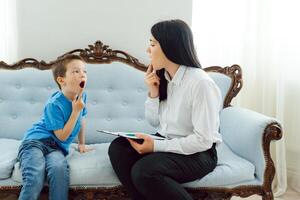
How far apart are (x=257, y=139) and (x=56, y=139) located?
100cm

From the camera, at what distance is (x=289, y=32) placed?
8.56 ft

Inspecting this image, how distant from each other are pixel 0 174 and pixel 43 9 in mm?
1229

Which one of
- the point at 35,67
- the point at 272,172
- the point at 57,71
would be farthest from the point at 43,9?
the point at 272,172

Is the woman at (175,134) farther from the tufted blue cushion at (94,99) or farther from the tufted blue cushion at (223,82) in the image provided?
the tufted blue cushion at (223,82)

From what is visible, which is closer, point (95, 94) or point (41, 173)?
point (41, 173)

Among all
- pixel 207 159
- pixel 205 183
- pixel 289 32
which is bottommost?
pixel 205 183

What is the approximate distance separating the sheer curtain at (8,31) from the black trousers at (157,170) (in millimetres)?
1160

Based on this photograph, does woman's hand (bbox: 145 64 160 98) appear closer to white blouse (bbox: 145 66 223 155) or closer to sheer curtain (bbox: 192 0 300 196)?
white blouse (bbox: 145 66 223 155)

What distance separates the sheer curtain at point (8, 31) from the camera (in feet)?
8.22

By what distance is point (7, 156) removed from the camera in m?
1.89

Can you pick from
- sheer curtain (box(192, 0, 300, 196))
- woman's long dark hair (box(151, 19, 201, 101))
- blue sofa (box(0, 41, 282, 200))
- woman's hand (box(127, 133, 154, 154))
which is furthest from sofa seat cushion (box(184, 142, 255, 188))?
sheer curtain (box(192, 0, 300, 196))

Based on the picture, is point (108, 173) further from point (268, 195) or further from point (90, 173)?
point (268, 195)

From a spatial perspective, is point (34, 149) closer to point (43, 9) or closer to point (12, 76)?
point (12, 76)

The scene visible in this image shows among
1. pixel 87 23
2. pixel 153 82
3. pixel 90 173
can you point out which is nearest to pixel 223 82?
pixel 153 82
